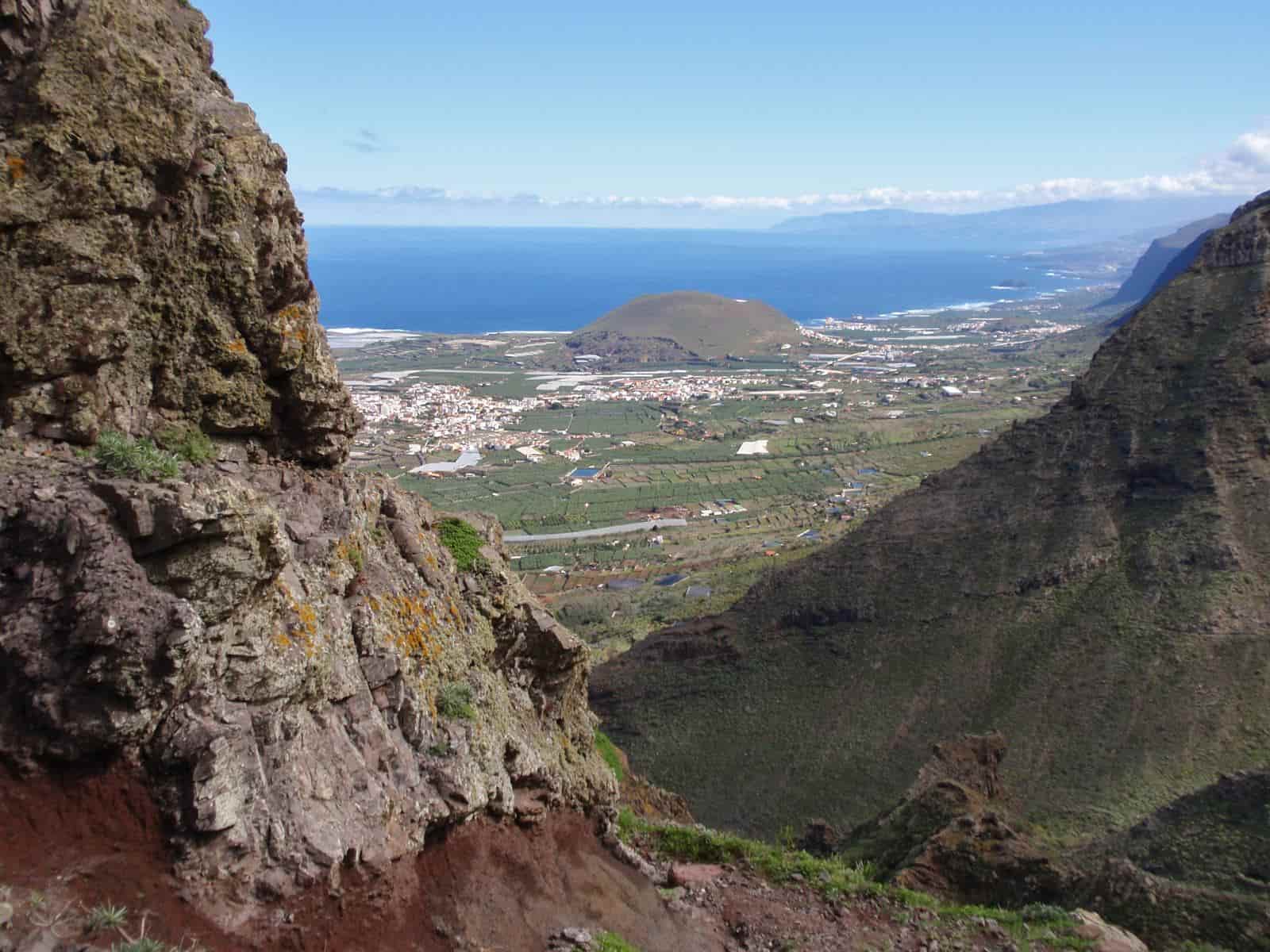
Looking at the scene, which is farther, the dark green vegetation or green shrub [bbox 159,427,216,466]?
the dark green vegetation

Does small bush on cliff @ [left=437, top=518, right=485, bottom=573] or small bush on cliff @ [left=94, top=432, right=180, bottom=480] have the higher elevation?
small bush on cliff @ [left=94, top=432, right=180, bottom=480]

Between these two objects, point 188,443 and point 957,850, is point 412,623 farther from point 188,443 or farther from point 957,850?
point 957,850

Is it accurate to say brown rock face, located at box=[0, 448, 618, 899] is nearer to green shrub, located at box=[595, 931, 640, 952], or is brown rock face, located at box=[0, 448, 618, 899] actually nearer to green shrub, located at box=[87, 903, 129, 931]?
green shrub, located at box=[87, 903, 129, 931]

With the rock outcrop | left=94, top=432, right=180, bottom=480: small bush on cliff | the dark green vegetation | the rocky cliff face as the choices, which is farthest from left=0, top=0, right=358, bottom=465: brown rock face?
the rock outcrop

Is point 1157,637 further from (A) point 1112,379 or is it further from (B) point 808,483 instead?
(B) point 808,483

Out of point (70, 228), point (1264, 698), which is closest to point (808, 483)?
point (1264, 698)

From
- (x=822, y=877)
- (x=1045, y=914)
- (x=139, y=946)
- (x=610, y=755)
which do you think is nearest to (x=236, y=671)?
(x=139, y=946)
